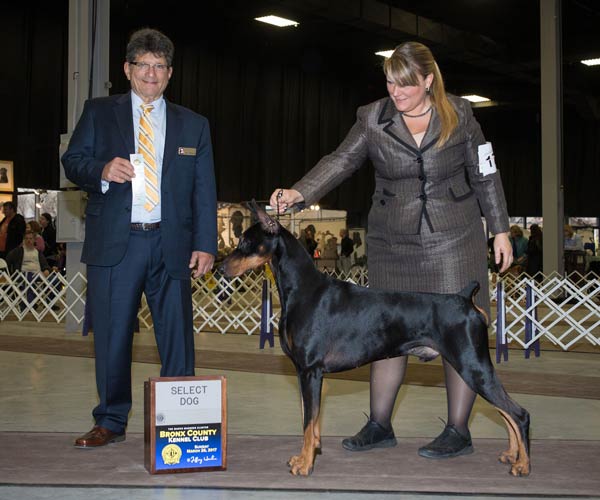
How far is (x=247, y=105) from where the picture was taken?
16531 mm

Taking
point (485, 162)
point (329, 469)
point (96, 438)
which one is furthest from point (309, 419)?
point (485, 162)

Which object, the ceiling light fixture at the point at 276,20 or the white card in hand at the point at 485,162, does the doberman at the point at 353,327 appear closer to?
the white card in hand at the point at 485,162

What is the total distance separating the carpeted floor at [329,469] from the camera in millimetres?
2520

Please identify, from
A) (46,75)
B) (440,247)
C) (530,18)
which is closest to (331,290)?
(440,247)

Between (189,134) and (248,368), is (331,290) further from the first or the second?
(248,368)

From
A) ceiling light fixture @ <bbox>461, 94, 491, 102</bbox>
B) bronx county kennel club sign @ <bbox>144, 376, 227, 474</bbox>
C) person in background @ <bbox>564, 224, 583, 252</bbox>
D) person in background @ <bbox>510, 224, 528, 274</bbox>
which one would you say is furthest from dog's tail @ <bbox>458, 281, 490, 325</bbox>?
ceiling light fixture @ <bbox>461, 94, 491, 102</bbox>

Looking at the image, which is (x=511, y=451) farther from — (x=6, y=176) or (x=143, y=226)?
(x=6, y=176)

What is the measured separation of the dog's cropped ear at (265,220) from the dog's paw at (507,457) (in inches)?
43.0

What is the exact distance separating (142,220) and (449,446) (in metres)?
1.36

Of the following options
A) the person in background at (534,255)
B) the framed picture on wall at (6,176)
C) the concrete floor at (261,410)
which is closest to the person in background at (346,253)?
the person in background at (534,255)

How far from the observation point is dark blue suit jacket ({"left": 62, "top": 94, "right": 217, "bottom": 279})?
290cm

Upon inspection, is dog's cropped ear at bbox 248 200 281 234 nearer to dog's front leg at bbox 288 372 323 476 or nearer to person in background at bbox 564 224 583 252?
dog's front leg at bbox 288 372 323 476

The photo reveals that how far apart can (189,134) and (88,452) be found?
121cm

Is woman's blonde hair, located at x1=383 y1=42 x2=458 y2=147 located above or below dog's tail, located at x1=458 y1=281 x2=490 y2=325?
above
